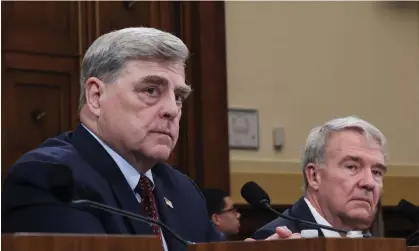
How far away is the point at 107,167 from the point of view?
2.92m

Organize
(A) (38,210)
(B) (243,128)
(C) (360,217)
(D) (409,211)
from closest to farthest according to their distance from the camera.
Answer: (A) (38,210) < (D) (409,211) < (C) (360,217) < (B) (243,128)

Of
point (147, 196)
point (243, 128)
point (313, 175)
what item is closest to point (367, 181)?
point (313, 175)

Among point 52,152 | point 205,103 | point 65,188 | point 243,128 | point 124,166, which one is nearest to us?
point 65,188

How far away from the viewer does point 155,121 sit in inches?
114

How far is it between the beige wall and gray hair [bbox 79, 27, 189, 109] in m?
3.86

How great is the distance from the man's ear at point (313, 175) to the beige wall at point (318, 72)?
8.89 ft

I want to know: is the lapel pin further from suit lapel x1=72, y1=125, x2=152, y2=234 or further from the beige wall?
the beige wall

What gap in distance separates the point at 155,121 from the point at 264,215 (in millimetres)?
3881

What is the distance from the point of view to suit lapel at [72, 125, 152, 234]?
9.40 ft

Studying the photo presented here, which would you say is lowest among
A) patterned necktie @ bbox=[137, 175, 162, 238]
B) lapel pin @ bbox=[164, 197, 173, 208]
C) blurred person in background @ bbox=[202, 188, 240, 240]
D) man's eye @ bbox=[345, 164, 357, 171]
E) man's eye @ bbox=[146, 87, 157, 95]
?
blurred person in background @ bbox=[202, 188, 240, 240]

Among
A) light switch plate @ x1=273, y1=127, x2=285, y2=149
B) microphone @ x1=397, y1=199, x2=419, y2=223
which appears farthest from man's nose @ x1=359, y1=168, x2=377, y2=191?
light switch plate @ x1=273, y1=127, x2=285, y2=149

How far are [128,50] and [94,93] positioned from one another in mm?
169

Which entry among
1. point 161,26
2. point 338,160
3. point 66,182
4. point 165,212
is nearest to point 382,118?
point 161,26

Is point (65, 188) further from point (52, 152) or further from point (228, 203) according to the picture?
point (228, 203)
